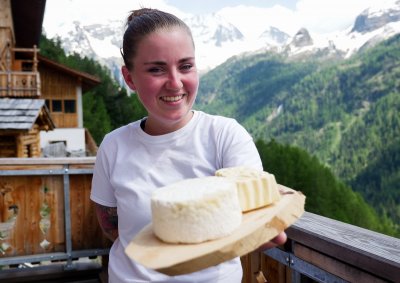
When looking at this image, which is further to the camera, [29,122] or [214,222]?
[29,122]

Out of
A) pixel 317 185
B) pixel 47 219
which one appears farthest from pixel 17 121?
pixel 317 185

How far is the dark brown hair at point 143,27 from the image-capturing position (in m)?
1.80

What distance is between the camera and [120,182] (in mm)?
2002

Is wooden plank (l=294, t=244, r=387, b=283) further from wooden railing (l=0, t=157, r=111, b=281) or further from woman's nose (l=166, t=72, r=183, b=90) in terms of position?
wooden railing (l=0, t=157, r=111, b=281)

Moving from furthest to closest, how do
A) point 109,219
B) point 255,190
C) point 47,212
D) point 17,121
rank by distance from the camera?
point 17,121, point 47,212, point 109,219, point 255,190

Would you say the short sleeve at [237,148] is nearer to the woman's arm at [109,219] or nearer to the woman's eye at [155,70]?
the woman's eye at [155,70]

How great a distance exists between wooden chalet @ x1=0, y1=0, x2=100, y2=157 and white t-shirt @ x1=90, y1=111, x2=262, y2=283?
8822 millimetres

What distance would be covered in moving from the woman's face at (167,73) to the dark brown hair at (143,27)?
24mm

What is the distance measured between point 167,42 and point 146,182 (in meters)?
0.57

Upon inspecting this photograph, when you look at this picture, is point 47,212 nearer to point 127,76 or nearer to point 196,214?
point 127,76

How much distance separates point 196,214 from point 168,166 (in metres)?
0.54

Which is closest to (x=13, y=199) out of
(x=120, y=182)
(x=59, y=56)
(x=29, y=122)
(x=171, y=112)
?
(x=120, y=182)

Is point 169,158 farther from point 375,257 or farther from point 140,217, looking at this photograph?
point 375,257

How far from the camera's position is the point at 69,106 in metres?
32.9
